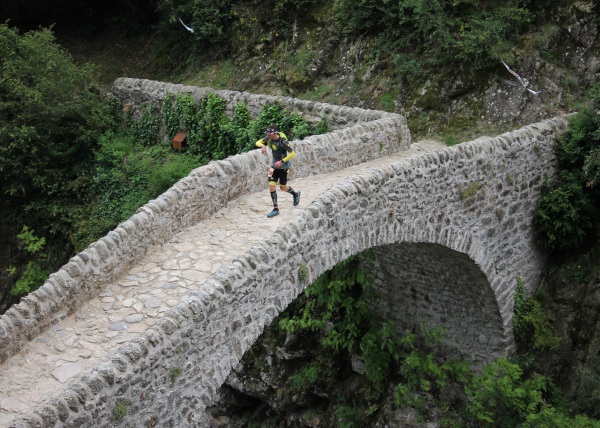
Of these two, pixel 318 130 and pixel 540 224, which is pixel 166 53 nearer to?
pixel 318 130

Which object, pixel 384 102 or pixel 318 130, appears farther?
pixel 384 102

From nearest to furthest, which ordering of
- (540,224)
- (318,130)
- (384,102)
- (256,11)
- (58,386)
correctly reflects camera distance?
1. (58,386)
2. (540,224)
3. (318,130)
4. (384,102)
5. (256,11)

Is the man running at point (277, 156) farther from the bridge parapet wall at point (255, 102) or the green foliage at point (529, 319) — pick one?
the green foliage at point (529, 319)

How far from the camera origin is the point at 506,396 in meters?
11.0

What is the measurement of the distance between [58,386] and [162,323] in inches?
47.5

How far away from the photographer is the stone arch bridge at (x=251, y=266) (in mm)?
6402

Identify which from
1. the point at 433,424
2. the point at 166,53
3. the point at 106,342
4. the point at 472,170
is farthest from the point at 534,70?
the point at 166,53

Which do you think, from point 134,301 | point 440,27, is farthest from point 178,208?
point 440,27

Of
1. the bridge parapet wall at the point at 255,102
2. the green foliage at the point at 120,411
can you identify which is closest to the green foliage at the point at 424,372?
the bridge parapet wall at the point at 255,102

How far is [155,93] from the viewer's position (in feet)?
56.6

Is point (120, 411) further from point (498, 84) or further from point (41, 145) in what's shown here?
point (41, 145)

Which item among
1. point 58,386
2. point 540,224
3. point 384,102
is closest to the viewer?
point 58,386

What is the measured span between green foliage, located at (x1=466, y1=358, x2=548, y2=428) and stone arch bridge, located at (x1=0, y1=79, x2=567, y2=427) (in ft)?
4.11

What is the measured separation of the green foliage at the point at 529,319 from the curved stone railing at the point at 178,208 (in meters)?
3.94
